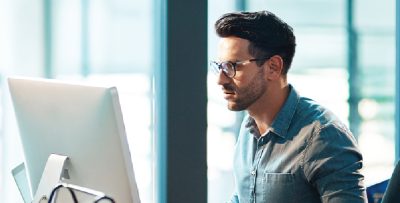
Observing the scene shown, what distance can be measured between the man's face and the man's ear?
0.06 ft

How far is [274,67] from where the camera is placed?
174cm

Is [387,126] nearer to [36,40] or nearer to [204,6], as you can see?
[36,40]

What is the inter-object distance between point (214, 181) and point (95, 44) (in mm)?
1080

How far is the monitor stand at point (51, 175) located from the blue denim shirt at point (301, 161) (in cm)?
50

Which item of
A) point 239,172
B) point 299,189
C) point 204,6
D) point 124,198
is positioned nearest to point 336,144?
point 299,189

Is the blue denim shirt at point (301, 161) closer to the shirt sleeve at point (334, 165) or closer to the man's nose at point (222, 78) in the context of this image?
the shirt sleeve at point (334, 165)

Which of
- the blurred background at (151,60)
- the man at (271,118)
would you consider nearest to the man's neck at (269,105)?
the man at (271,118)

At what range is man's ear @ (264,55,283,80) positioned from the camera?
1.73 meters

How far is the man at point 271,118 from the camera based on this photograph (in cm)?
161

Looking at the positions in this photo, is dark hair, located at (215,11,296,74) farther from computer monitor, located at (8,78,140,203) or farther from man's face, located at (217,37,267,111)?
computer monitor, located at (8,78,140,203)

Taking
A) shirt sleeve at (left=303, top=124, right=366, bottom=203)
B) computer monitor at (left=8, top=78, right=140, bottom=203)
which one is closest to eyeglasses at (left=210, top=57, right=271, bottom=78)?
shirt sleeve at (left=303, top=124, right=366, bottom=203)

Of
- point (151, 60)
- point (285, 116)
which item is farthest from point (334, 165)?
point (151, 60)

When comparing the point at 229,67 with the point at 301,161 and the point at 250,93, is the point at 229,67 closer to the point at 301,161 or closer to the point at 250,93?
the point at 250,93

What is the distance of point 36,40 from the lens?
356 centimetres
